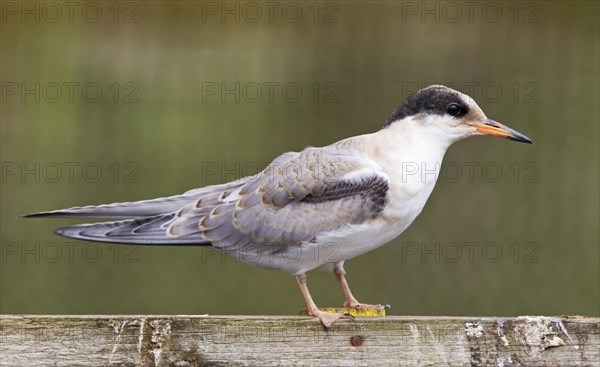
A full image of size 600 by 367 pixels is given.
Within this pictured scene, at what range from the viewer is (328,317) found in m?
2.78

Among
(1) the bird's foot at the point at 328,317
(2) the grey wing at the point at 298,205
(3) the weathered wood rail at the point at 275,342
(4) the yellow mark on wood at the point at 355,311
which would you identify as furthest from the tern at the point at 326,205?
(3) the weathered wood rail at the point at 275,342

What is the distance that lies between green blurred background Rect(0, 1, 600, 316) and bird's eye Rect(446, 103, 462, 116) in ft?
4.61

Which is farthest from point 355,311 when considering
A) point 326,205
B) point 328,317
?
point 326,205

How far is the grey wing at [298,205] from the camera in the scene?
10.7ft

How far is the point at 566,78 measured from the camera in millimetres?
4922

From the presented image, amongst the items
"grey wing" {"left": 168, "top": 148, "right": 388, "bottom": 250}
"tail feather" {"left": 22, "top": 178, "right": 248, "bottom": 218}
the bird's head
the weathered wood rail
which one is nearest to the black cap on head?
the bird's head

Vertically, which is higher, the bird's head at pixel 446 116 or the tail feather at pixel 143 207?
the bird's head at pixel 446 116

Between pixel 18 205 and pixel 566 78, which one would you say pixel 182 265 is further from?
pixel 566 78

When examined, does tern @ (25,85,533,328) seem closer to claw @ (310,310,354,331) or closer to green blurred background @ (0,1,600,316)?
claw @ (310,310,354,331)

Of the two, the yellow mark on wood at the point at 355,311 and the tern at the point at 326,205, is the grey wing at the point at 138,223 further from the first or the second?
the yellow mark on wood at the point at 355,311

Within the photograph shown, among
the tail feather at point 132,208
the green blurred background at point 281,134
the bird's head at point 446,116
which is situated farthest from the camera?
the green blurred background at point 281,134

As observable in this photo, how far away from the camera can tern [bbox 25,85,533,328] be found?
3258 mm

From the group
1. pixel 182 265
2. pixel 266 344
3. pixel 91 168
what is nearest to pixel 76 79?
pixel 91 168

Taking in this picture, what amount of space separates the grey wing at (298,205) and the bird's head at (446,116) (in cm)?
21
